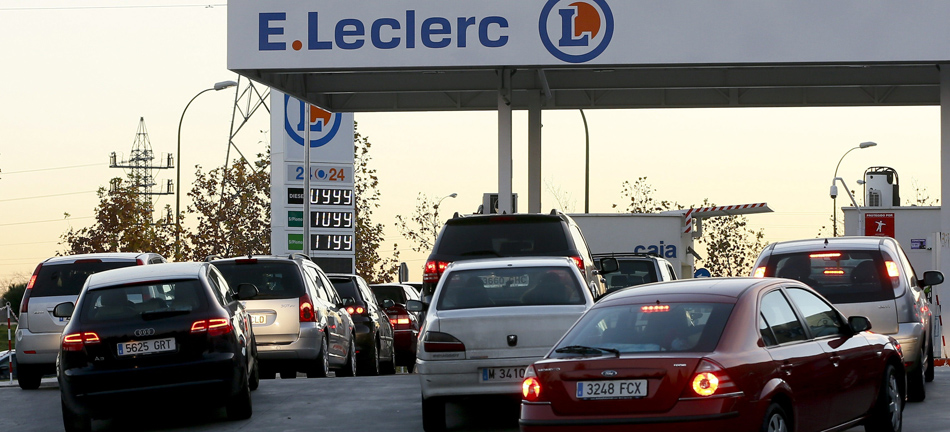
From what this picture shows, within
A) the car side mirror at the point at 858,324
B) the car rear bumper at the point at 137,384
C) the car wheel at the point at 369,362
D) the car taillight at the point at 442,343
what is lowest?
the car wheel at the point at 369,362

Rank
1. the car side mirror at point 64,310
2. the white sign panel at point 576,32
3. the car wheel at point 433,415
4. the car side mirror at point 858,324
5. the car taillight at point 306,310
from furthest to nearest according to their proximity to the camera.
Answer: the white sign panel at point 576,32, the car taillight at point 306,310, the car side mirror at point 64,310, the car wheel at point 433,415, the car side mirror at point 858,324

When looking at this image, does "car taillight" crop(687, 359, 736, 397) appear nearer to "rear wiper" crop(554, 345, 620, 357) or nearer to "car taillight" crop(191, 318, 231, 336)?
"rear wiper" crop(554, 345, 620, 357)

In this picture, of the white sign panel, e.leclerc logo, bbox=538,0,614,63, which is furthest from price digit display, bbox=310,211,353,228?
e.leclerc logo, bbox=538,0,614,63

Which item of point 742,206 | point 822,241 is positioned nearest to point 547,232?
point 822,241

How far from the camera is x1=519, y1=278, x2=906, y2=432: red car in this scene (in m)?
7.67

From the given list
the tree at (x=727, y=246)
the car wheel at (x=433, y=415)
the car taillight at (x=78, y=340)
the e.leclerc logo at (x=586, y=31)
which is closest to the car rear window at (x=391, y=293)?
the e.leclerc logo at (x=586, y=31)

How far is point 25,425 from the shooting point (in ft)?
42.2

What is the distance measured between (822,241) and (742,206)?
26.5m

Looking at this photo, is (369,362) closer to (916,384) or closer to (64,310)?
(64,310)

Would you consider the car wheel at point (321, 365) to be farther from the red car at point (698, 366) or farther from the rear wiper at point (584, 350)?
the rear wiper at point (584, 350)

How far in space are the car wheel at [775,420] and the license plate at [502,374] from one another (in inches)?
115

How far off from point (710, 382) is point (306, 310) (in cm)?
927

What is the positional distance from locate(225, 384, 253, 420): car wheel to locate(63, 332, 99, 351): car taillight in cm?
132

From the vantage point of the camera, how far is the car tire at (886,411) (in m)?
9.84
